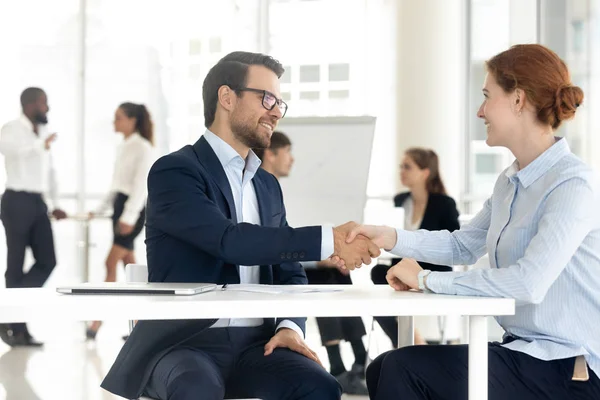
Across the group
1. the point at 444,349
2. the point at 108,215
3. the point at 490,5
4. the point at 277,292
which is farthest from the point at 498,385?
the point at 490,5

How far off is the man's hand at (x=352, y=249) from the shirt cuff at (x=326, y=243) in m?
0.11

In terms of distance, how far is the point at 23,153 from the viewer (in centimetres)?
652

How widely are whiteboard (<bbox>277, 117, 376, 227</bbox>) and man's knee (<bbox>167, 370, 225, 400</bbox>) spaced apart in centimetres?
248

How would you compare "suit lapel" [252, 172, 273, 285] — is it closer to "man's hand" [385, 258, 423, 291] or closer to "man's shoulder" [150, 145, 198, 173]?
"man's shoulder" [150, 145, 198, 173]

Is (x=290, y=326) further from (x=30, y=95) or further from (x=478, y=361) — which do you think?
(x=30, y=95)

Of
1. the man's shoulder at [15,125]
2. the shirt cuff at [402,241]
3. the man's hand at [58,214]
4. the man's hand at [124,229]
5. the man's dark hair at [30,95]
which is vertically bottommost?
the man's hand at [124,229]

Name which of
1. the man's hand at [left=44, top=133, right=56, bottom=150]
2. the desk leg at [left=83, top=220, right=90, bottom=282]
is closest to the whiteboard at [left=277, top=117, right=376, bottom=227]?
the man's hand at [left=44, top=133, right=56, bottom=150]

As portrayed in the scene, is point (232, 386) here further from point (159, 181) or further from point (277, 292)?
point (159, 181)

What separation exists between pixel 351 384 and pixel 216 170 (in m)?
2.53

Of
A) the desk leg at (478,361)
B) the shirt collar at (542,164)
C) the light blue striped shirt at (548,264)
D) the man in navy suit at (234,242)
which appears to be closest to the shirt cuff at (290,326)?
the man in navy suit at (234,242)

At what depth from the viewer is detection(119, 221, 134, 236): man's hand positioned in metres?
6.37

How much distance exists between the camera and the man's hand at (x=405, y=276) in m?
2.05

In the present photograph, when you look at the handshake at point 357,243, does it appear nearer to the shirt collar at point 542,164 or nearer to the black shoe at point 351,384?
the shirt collar at point 542,164

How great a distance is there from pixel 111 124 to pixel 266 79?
542cm
